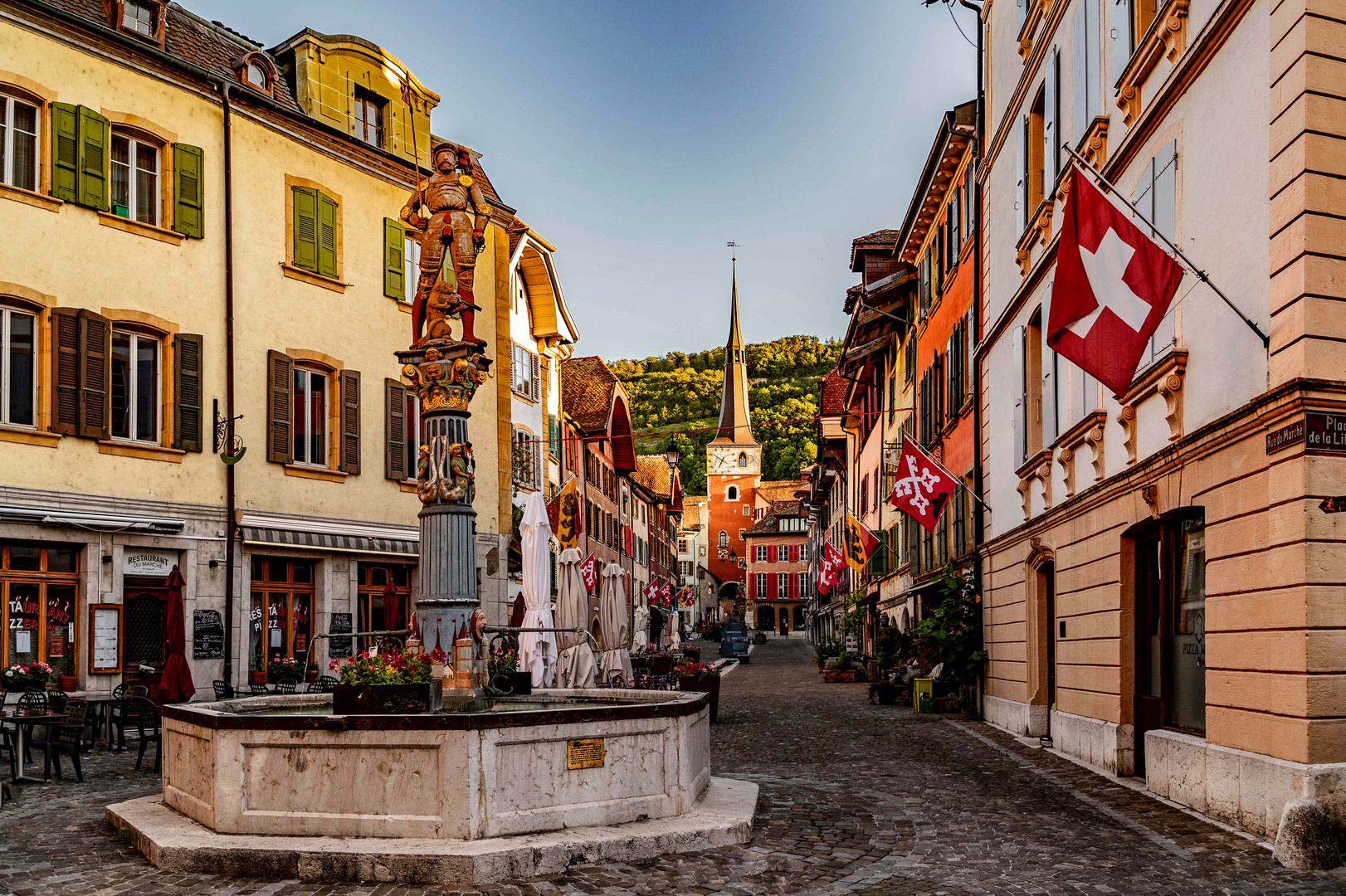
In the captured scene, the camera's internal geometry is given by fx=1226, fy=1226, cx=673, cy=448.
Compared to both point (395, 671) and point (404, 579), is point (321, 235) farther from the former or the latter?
point (395, 671)

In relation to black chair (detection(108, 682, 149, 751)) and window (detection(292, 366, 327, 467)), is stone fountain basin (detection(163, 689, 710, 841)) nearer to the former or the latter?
black chair (detection(108, 682, 149, 751))

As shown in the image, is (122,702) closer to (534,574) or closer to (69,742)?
(69,742)

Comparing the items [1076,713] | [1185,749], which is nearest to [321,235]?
[1076,713]

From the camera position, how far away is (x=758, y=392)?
143375mm

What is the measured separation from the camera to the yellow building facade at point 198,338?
715 inches

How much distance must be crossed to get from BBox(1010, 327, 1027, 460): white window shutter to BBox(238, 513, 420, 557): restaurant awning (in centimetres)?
954

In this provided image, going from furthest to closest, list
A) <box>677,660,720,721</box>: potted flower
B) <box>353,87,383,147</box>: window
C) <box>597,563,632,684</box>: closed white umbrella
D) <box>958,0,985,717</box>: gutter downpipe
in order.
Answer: <box>353,87,383,147</box>: window, <box>958,0,985,717</box>: gutter downpipe, <box>597,563,632,684</box>: closed white umbrella, <box>677,660,720,721</box>: potted flower

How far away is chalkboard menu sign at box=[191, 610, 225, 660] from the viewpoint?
2000 cm

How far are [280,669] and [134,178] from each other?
337 inches

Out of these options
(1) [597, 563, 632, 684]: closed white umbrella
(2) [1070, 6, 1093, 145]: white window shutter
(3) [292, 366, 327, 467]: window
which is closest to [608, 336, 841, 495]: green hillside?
(3) [292, 366, 327, 467]: window

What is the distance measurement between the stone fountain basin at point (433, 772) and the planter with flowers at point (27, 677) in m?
8.12

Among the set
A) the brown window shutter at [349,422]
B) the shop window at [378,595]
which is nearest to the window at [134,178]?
the brown window shutter at [349,422]

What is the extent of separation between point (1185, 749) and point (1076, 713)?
13.3 ft

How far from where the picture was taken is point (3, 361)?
17.8 m
